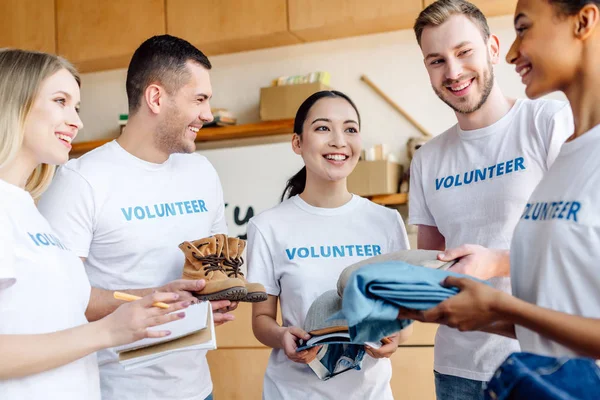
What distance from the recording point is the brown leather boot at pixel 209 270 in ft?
4.91

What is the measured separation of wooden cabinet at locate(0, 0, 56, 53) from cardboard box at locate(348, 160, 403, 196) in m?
2.16

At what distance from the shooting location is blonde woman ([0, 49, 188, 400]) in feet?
3.74

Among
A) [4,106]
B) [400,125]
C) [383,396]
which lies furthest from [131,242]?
[400,125]

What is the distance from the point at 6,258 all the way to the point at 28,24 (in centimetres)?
353

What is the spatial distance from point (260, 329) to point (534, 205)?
0.88 metres

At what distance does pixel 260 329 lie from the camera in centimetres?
174

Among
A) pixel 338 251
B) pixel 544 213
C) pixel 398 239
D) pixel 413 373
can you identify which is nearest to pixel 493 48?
pixel 398 239

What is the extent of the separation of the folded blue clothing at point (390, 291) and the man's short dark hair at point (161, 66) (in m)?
1.07

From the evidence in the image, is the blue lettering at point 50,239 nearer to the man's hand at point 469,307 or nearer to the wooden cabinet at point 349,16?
the man's hand at point 469,307

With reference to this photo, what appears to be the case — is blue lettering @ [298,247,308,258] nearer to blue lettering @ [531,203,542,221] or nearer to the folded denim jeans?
the folded denim jeans

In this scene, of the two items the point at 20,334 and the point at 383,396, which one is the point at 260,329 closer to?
the point at 383,396

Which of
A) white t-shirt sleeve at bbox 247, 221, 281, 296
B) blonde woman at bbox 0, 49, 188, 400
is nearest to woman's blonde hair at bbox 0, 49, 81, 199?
blonde woman at bbox 0, 49, 188, 400

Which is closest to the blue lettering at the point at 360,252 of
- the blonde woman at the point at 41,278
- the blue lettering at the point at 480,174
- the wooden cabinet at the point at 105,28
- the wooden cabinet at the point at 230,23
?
the blue lettering at the point at 480,174

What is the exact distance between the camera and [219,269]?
1620 millimetres
